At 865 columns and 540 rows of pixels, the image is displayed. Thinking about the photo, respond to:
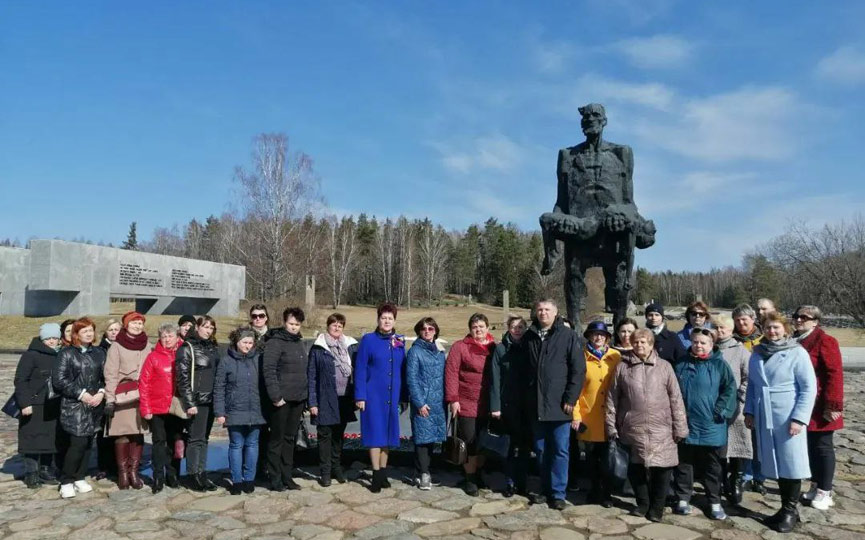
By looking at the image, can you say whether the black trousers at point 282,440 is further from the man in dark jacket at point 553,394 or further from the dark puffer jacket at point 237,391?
the man in dark jacket at point 553,394

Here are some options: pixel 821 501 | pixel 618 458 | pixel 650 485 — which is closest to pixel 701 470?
pixel 650 485

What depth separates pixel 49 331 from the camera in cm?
534

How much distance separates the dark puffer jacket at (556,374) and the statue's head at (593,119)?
10.3ft

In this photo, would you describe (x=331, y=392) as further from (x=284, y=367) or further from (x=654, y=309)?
(x=654, y=309)

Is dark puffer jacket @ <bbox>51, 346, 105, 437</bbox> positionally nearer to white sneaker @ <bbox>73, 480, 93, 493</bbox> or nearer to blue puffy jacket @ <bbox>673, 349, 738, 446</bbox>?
white sneaker @ <bbox>73, 480, 93, 493</bbox>

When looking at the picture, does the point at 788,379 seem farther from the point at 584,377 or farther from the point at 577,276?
the point at 577,276

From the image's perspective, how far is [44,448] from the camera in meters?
5.20

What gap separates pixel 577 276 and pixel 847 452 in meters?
3.30

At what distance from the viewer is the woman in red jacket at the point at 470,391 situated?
197 inches

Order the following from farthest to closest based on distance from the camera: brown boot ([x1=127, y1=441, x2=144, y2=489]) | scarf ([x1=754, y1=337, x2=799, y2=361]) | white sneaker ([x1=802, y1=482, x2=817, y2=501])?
brown boot ([x1=127, y1=441, x2=144, y2=489]) < white sneaker ([x1=802, y1=482, x2=817, y2=501]) < scarf ([x1=754, y1=337, x2=799, y2=361])

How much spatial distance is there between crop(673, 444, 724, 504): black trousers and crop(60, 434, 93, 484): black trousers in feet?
15.5

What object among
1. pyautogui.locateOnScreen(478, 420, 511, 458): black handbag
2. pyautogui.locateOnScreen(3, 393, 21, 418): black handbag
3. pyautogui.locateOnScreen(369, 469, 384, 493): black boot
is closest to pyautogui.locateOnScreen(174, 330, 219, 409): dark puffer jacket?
pyautogui.locateOnScreen(3, 393, 21, 418): black handbag

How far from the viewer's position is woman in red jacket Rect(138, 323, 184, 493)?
16.5 ft

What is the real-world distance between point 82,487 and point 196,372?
1.30 meters
